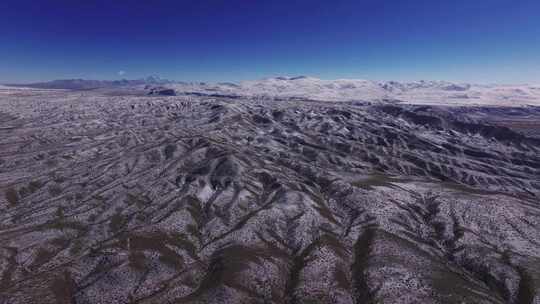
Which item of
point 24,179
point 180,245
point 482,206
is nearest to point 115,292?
point 180,245

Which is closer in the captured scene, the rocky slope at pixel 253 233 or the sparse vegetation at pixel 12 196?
the rocky slope at pixel 253 233

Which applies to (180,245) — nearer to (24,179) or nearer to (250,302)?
(250,302)

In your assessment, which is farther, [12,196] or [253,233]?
[12,196]

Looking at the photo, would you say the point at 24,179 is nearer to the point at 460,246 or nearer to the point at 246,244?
the point at 246,244

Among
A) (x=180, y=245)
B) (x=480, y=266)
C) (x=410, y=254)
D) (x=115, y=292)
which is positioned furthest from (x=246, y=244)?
(x=480, y=266)

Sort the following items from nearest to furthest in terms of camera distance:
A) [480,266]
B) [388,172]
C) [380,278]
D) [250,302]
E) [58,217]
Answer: [250,302]
[380,278]
[480,266]
[58,217]
[388,172]

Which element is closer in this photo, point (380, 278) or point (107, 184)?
point (380, 278)

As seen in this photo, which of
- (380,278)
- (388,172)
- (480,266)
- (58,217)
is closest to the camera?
(380,278)

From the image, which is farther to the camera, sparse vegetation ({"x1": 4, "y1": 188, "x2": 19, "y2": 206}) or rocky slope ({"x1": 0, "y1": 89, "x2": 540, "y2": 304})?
sparse vegetation ({"x1": 4, "y1": 188, "x2": 19, "y2": 206})

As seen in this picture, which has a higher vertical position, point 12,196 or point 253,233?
point 12,196
